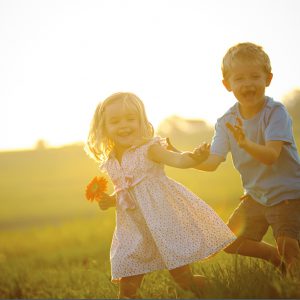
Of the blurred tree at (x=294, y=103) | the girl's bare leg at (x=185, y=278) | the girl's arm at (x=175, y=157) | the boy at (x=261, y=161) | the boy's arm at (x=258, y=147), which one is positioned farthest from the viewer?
the blurred tree at (x=294, y=103)

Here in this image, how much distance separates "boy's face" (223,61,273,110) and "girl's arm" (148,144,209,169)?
0.65 m

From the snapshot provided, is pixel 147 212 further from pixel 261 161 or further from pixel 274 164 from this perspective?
pixel 274 164

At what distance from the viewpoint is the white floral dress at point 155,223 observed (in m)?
4.01

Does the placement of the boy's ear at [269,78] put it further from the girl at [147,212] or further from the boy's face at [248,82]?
the girl at [147,212]

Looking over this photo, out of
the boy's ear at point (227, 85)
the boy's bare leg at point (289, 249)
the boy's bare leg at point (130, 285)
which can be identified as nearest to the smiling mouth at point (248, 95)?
the boy's ear at point (227, 85)

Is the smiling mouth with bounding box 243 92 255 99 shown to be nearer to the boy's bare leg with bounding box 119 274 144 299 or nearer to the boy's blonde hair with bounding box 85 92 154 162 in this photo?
the boy's blonde hair with bounding box 85 92 154 162

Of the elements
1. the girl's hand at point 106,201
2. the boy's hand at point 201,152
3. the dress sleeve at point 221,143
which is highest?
the boy's hand at point 201,152

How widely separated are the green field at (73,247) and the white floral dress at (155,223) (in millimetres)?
202

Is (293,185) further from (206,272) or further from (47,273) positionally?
(47,273)

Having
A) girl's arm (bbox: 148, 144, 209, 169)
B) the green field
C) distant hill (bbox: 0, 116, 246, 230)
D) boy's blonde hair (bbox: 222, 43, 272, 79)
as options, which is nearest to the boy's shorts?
the green field

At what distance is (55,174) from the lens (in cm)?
3369

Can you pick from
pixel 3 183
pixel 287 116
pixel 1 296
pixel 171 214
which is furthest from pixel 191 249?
pixel 3 183

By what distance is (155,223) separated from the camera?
4043mm

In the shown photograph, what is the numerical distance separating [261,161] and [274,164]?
39cm
